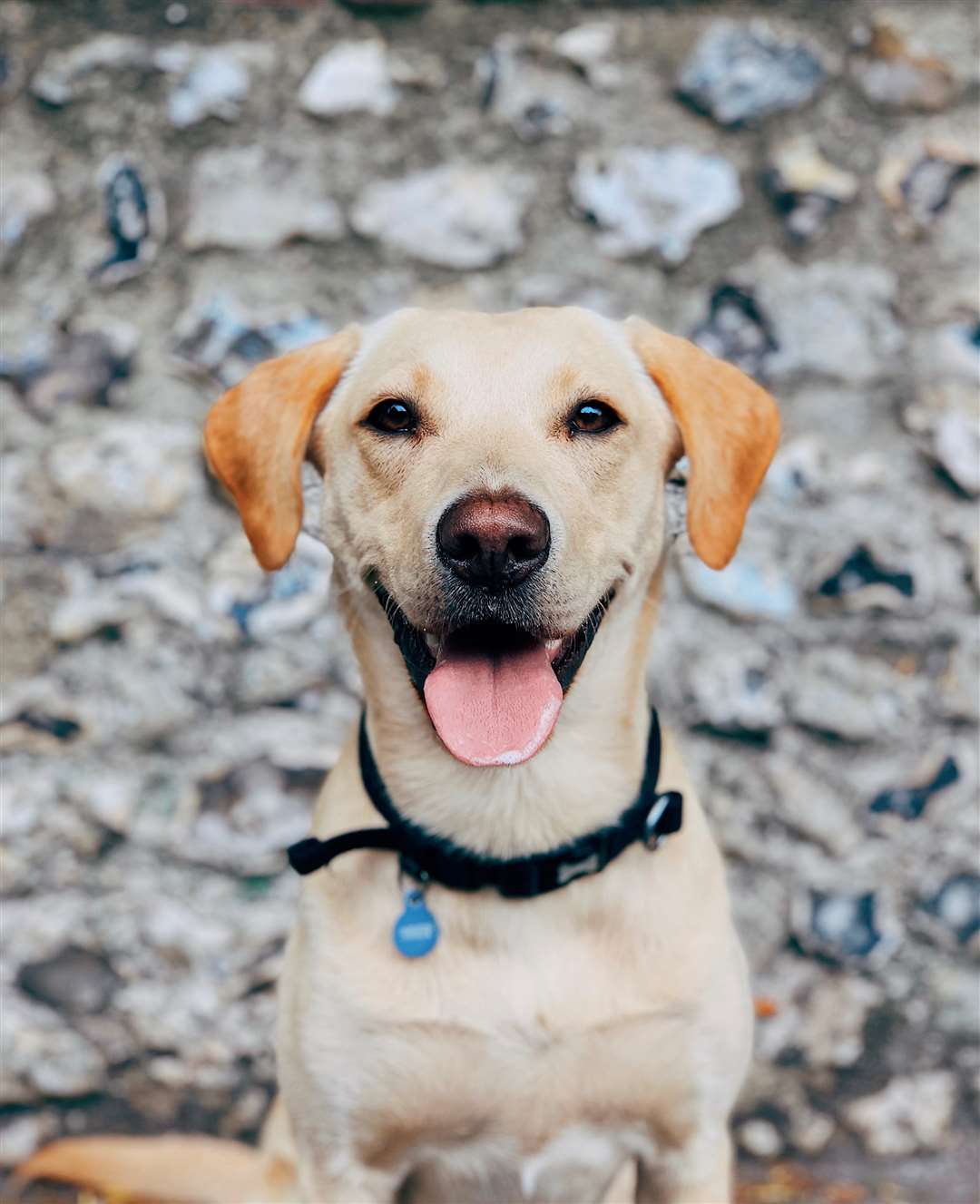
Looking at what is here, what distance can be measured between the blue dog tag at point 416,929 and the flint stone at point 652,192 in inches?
63.0

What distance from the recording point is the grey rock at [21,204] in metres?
2.62

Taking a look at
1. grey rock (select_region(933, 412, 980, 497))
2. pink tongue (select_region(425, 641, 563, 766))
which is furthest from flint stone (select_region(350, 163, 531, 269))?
pink tongue (select_region(425, 641, 563, 766))

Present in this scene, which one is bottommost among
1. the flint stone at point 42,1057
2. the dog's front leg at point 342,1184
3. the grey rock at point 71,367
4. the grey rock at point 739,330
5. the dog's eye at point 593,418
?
the flint stone at point 42,1057

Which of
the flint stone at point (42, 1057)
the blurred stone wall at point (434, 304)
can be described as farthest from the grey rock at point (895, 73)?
the flint stone at point (42, 1057)

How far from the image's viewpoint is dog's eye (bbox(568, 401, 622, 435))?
1815 mm

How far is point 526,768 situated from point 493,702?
0.95 ft

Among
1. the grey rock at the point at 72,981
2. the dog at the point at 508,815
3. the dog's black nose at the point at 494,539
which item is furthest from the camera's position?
the grey rock at the point at 72,981

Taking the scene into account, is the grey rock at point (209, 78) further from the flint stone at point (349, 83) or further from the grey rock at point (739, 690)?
the grey rock at point (739, 690)

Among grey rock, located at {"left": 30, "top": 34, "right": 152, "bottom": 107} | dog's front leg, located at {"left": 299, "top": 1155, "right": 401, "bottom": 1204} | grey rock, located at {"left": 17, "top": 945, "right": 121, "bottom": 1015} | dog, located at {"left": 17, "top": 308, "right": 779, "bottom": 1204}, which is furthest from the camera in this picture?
grey rock, located at {"left": 17, "top": 945, "right": 121, "bottom": 1015}

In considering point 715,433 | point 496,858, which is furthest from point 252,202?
point 496,858

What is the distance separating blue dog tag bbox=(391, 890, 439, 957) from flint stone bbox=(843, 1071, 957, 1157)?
156 cm

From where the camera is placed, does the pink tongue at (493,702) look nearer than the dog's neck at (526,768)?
Yes

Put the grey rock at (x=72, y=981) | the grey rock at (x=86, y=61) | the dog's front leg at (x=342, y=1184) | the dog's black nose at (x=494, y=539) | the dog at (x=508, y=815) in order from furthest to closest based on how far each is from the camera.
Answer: the grey rock at (x=72, y=981) → the grey rock at (x=86, y=61) → the dog's front leg at (x=342, y=1184) → the dog at (x=508, y=815) → the dog's black nose at (x=494, y=539)

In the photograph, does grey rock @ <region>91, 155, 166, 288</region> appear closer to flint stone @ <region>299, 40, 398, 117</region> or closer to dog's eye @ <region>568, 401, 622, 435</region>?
flint stone @ <region>299, 40, 398, 117</region>
